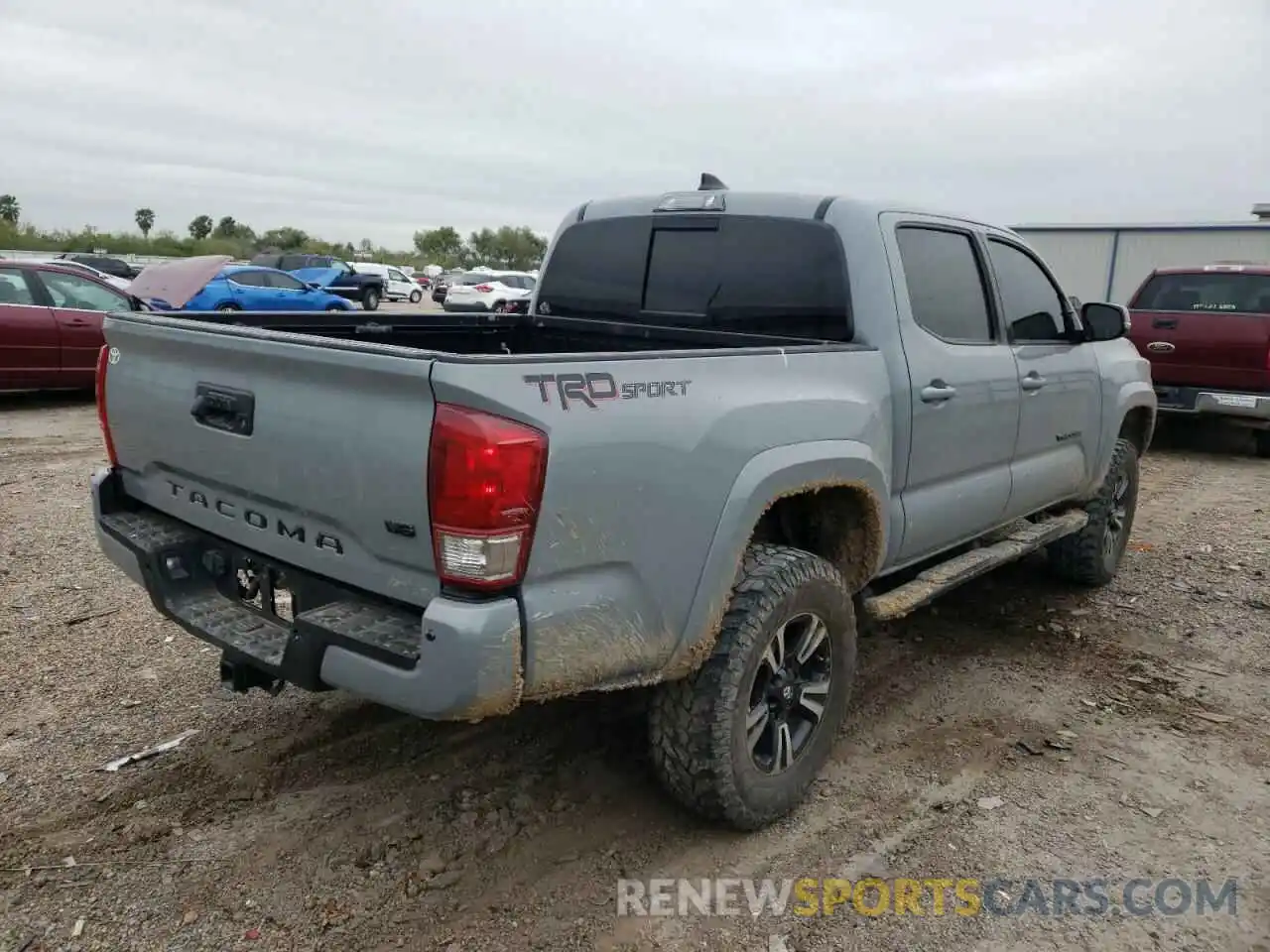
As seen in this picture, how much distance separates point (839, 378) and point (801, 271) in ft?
2.04

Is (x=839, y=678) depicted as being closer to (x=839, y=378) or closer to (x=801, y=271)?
(x=839, y=378)

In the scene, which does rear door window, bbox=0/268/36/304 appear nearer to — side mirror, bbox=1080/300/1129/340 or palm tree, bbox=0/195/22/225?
side mirror, bbox=1080/300/1129/340

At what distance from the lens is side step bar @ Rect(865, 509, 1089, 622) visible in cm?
360

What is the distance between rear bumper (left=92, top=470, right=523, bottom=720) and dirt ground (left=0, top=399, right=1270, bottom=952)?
0.68m

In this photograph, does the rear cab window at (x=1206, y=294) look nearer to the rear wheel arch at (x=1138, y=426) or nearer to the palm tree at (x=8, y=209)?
the rear wheel arch at (x=1138, y=426)

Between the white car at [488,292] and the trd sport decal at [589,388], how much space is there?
2567 cm

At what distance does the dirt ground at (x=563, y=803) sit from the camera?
2.68 metres

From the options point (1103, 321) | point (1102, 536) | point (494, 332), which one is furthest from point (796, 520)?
point (1102, 536)

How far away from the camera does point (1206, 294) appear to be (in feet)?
33.2

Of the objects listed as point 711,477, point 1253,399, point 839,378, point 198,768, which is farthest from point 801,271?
point 1253,399

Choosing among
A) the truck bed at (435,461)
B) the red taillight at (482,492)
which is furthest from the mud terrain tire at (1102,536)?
the red taillight at (482,492)

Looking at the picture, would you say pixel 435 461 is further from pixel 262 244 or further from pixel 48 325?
pixel 262 244

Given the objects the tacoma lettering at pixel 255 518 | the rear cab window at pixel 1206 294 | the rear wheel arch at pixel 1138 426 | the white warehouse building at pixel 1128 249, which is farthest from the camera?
the white warehouse building at pixel 1128 249

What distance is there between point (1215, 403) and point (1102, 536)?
5296 millimetres
